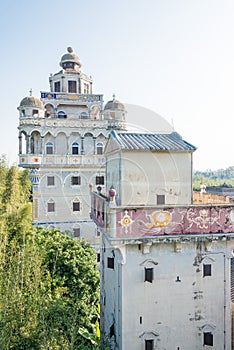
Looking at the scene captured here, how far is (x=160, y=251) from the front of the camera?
8.11 metres

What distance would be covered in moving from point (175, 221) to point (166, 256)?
3.51 feet

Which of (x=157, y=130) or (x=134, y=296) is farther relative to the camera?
(x=157, y=130)

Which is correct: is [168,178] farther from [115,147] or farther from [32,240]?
[32,240]

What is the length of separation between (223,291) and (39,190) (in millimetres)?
17200

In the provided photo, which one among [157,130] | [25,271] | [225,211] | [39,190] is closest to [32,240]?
[25,271]

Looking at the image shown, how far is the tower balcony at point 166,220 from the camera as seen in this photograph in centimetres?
742

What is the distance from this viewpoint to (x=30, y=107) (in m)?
22.7

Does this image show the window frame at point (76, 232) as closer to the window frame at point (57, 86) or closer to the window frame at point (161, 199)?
the window frame at point (57, 86)

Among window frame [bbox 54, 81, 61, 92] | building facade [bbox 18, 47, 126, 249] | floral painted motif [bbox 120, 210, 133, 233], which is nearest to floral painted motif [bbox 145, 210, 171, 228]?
floral painted motif [bbox 120, 210, 133, 233]

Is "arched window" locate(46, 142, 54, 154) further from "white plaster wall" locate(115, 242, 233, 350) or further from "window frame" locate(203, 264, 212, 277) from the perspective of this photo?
"window frame" locate(203, 264, 212, 277)

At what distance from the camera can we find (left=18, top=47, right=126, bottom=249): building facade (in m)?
23.0

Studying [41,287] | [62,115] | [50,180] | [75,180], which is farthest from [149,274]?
[62,115]

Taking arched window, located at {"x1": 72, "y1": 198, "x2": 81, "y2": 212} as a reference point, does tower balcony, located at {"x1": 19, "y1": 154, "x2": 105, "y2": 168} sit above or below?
above

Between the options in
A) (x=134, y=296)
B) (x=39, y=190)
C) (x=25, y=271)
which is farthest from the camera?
(x=39, y=190)
